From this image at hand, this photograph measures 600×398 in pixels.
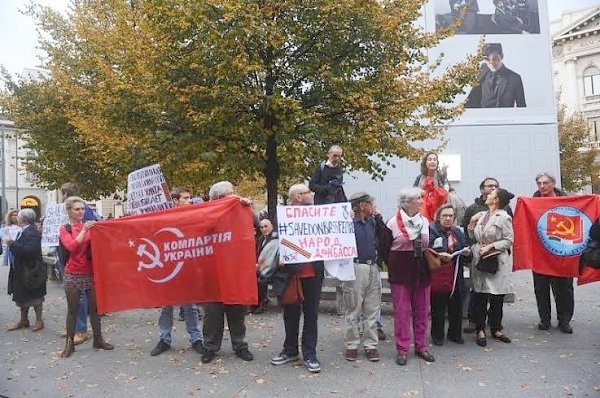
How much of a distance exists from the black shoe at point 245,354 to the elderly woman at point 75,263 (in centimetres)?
198

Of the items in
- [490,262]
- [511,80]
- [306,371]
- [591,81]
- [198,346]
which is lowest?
[306,371]

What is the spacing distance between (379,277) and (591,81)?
52.3 m

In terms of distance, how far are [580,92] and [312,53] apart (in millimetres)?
47891

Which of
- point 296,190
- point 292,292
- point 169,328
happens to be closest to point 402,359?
point 292,292

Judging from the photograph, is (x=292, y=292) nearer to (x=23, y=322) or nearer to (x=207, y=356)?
(x=207, y=356)

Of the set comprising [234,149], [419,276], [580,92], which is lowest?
[419,276]

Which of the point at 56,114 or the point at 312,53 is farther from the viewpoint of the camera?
the point at 56,114

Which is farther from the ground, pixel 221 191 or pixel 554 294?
pixel 221 191

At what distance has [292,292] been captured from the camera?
6082 millimetres

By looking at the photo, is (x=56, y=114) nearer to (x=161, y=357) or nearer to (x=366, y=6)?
(x=366, y=6)

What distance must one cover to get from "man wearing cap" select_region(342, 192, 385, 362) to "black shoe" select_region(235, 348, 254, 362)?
1093 mm

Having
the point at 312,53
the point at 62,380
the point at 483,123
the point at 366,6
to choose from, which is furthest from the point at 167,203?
the point at 483,123

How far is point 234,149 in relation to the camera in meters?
11.5

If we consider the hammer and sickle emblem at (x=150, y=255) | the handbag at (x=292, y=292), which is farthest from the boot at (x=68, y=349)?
the handbag at (x=292, y=292)
